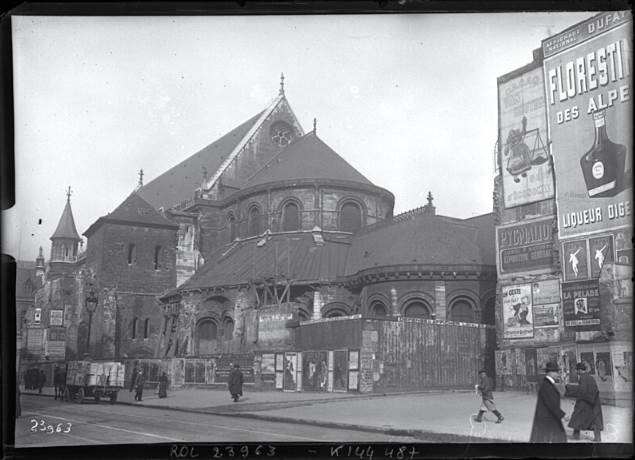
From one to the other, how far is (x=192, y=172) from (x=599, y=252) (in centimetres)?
3269

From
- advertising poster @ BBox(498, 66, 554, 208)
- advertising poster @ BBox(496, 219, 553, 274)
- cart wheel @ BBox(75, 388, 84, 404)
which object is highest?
advertising poster @ BBox(498, 66, 554, 208)

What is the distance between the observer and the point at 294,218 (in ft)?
117

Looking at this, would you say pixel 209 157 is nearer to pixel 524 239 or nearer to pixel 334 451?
pixel 524 239

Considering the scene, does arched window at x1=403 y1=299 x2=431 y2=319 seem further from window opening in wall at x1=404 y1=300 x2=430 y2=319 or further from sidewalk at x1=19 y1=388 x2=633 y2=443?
sidewalk at x1=19 y1=388 x2=633 y2=443

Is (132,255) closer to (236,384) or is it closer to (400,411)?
(236,384)

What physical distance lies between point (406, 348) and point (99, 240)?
14.7m

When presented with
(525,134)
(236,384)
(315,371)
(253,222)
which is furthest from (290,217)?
(525,134)

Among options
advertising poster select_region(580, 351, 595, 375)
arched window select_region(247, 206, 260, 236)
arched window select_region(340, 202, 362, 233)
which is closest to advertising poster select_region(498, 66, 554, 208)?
advertising poster select_region(580, 351, 595, 375)

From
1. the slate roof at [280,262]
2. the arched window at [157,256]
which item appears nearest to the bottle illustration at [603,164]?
the slate roof at [280,262]

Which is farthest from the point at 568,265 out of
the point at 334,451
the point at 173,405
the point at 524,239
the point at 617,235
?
the point at 173,405

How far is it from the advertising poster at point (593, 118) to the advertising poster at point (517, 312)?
17.2ft

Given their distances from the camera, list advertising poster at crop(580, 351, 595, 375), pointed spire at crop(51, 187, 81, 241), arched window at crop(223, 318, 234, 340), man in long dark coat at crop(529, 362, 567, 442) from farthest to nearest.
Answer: pointed spire at crop(51, 187, 81, 241), arched window at crop(223, 318, 234, 340), advertising poster at crop(580, 351, 595, 375), man in long dark coat at crop(529, 362, 567, 442)

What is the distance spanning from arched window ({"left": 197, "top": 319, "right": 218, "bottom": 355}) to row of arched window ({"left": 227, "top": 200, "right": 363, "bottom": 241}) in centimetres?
566

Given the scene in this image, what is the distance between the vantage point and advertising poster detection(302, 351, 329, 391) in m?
21.6
